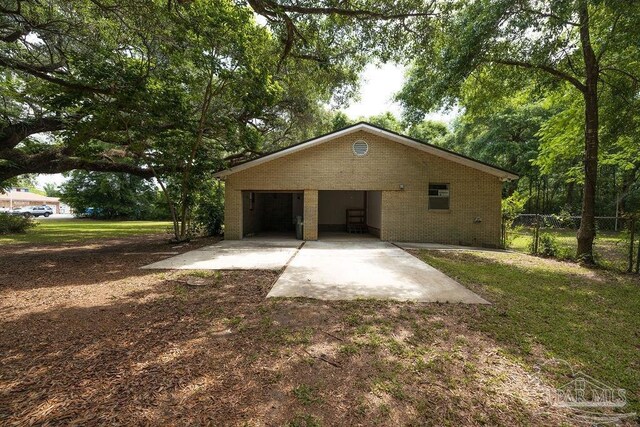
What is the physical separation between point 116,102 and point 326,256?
8395mm

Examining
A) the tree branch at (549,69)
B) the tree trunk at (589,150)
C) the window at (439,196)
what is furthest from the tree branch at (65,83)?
the tree trunk at (589,150)

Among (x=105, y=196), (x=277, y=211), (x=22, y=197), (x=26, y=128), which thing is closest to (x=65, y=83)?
(x=26, y=128)

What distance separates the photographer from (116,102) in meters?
9.07

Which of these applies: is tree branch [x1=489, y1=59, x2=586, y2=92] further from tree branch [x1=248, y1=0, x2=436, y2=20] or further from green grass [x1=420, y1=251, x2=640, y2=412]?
green grass [x1=420, y1=251, x2=640, y2=412]

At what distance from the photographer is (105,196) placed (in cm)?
3356

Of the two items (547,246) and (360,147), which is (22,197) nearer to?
(360,147)

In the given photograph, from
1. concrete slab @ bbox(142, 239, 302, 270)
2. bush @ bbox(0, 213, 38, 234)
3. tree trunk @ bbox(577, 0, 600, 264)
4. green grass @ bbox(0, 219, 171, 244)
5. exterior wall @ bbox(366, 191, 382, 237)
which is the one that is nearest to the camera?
concrete slab @ bbox(142, 239, 302, 270)

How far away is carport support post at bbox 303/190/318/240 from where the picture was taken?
13.1m

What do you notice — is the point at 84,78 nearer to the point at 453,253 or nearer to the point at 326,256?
the point at 326,256

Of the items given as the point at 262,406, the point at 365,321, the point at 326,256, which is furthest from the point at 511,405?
the point at 326,256

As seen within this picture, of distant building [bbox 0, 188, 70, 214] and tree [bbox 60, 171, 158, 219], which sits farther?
distant building [bbox 0, 188, 70, 214]

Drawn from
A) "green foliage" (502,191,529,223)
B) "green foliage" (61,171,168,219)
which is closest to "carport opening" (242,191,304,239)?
"green foliage" (502,191,529,223)

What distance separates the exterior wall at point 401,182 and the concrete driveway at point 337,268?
2.24m

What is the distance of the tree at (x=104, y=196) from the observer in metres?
33.3
